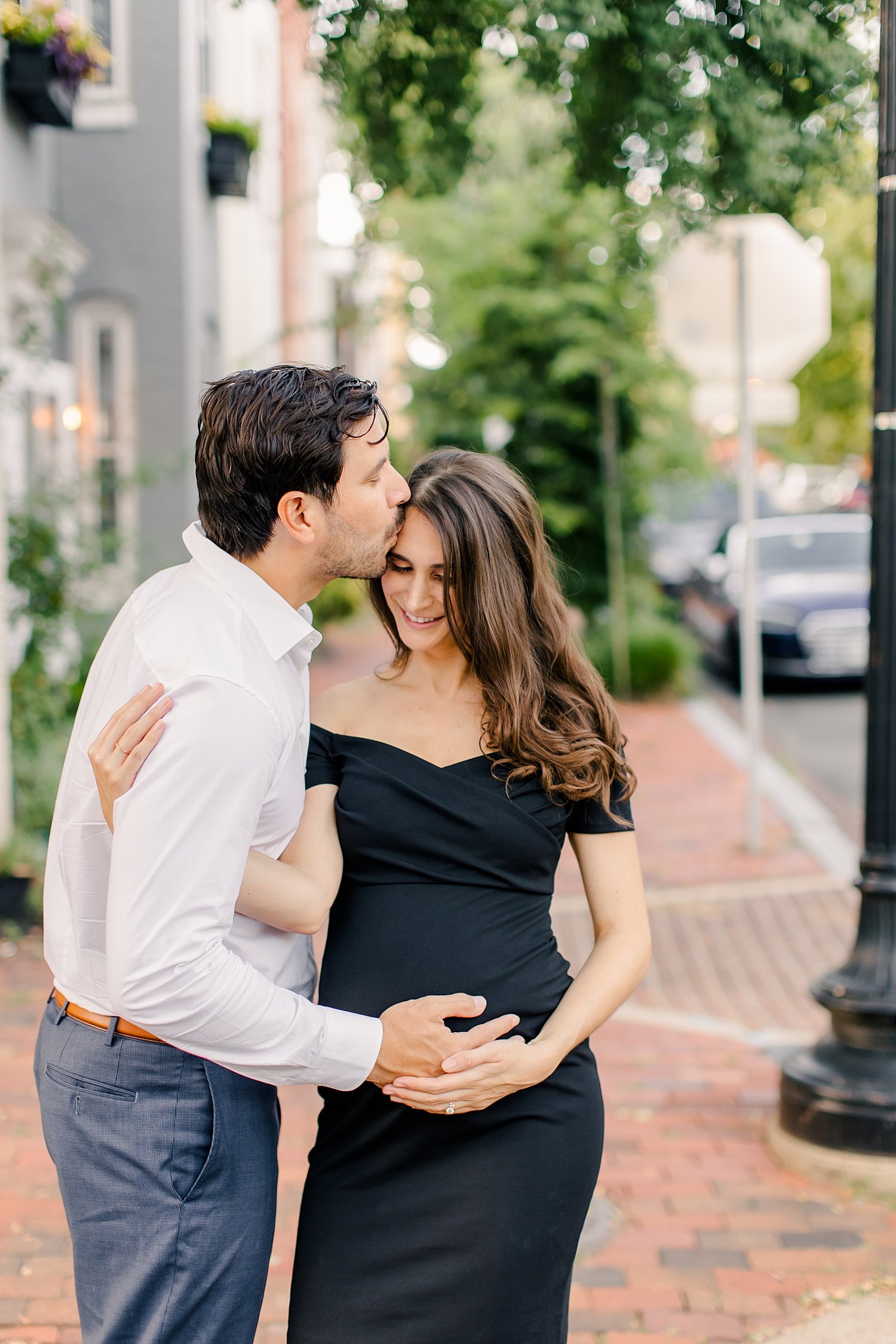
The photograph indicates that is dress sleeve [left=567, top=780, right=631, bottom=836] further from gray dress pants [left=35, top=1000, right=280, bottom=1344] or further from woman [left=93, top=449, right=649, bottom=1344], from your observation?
gray dress pants [left=35, top=1000, right=280, bottom=1344]

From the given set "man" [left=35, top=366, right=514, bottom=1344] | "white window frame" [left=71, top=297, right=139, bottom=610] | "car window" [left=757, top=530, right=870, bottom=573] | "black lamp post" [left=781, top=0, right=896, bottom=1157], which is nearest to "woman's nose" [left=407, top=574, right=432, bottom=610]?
"man" [left=35, top=366, right=514, bottom=1344]

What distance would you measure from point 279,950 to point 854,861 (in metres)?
6.39

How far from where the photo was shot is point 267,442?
6.19ft

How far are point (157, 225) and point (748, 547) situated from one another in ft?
18.4

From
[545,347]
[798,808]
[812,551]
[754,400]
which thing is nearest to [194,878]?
[754,400]

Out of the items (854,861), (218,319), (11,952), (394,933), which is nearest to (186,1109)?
(394,933)

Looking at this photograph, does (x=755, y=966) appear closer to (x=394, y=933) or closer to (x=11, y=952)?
(x=11, y=952)

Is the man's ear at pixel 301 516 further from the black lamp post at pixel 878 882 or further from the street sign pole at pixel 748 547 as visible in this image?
the street sign pole at pixel 748 547

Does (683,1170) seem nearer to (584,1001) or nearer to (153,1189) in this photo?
(584,1001)

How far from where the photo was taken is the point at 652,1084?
184 inches

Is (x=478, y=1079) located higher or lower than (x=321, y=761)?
lower

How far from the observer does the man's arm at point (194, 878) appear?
166 cm

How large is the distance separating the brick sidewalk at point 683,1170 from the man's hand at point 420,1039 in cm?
152

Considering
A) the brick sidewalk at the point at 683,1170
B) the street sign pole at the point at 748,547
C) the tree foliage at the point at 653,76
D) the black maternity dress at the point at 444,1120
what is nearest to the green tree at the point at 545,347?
the street sign pole at the point at 748,547
